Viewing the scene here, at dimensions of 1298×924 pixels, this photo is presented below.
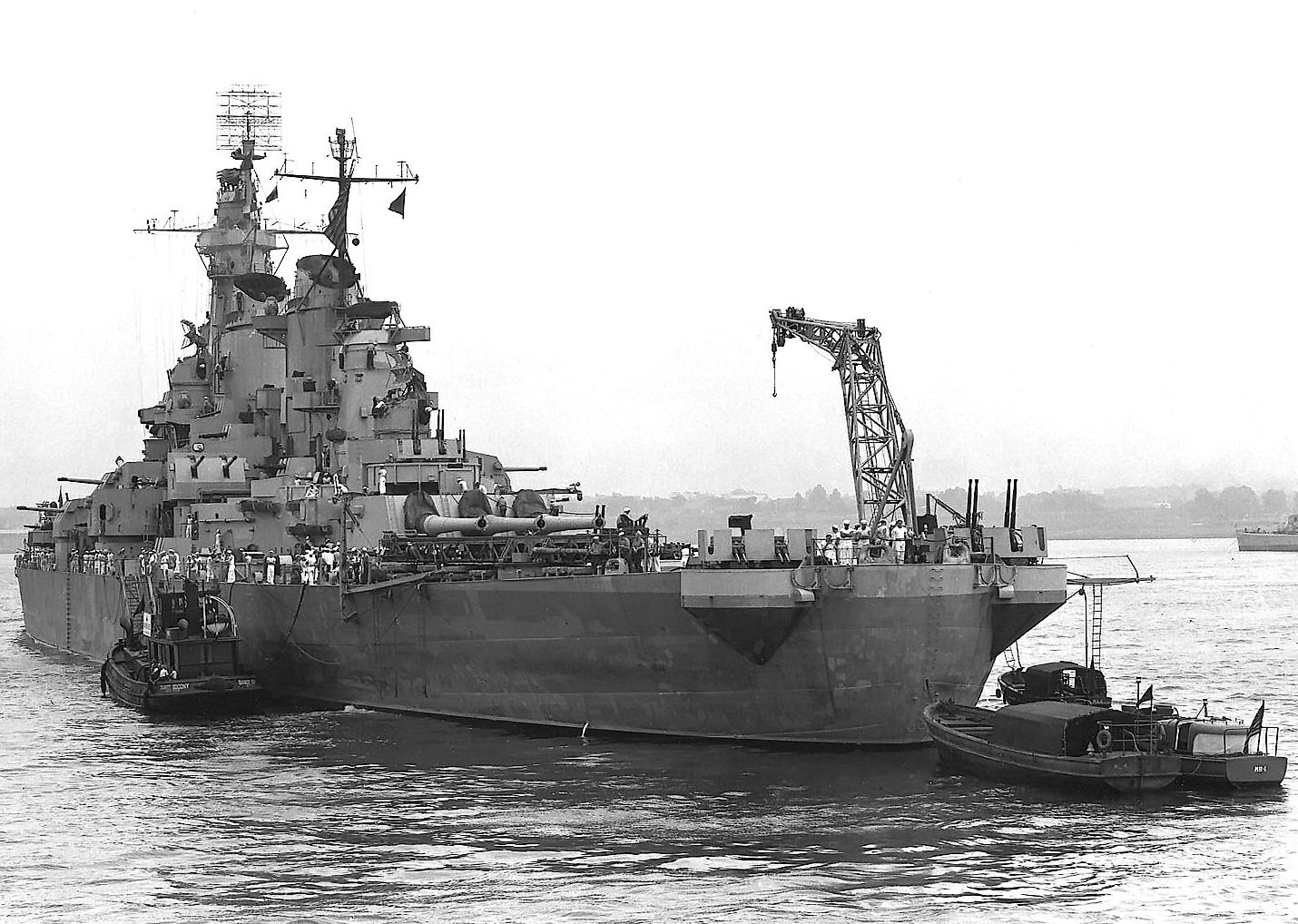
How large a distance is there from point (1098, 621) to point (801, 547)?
7.93 meters

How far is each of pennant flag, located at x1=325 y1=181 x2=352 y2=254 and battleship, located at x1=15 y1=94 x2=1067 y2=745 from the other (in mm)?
65

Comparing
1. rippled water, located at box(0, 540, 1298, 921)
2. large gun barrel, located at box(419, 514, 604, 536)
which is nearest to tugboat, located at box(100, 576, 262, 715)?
rippled water, located at box(0, 540, 1298, 921)

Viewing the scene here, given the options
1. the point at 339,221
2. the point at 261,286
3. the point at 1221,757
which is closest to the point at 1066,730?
the point at 1221,757

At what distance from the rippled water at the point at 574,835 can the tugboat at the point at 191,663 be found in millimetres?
2046

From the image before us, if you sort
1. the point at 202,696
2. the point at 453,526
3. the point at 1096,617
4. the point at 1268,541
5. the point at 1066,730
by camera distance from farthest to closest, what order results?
the point at 1268,541, the point at 202,696, the point at 1096,617, the point at 453,526, the point at 1066,730

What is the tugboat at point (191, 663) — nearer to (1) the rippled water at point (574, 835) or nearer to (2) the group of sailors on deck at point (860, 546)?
(1) the rippled water at point (574, 835)

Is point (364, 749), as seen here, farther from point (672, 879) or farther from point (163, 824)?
point (672, 879)

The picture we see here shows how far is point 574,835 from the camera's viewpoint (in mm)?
19875

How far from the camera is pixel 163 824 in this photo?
70.3 feet

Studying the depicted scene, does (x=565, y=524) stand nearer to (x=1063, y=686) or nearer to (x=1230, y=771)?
(x=1063, y=686)

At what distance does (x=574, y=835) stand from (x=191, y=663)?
1469 centimetres

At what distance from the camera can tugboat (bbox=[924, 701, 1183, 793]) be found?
2177 centimetres

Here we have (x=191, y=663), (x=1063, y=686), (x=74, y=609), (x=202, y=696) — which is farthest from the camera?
(x=74, y=609)

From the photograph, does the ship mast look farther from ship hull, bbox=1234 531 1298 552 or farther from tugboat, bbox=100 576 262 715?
ship hull, bbox=1234 531 1298 552
